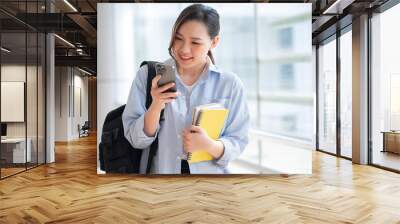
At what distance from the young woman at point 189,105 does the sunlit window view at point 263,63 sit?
0.57 ft

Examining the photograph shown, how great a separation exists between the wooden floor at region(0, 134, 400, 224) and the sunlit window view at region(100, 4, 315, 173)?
47 centimetres

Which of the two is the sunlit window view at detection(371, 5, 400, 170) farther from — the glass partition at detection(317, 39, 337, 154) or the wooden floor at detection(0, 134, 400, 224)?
the glass partition at detection(317, 39, 337, 154)

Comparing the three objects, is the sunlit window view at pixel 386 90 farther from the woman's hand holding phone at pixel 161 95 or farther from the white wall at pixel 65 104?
the white wall at pixel 65 104

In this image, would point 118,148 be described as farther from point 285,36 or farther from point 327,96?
point 327,96

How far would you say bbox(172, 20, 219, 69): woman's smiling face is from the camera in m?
6.12

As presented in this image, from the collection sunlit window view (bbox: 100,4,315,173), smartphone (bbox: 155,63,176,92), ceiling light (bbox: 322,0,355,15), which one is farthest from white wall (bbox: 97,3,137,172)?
ceiling light (bbox: 322,0,355,15)

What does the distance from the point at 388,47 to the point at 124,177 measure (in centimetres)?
548

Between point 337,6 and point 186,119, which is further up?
point 337,6

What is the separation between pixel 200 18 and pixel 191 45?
0.50 m

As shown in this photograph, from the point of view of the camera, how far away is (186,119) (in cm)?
612

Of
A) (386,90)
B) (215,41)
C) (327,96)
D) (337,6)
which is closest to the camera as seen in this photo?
(215,41)

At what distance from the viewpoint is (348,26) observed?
29.4 ft

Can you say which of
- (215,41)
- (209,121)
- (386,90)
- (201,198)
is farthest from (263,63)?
(386,90)

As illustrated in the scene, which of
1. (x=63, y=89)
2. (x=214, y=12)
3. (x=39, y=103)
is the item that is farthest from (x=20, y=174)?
(x=63, y=89)
